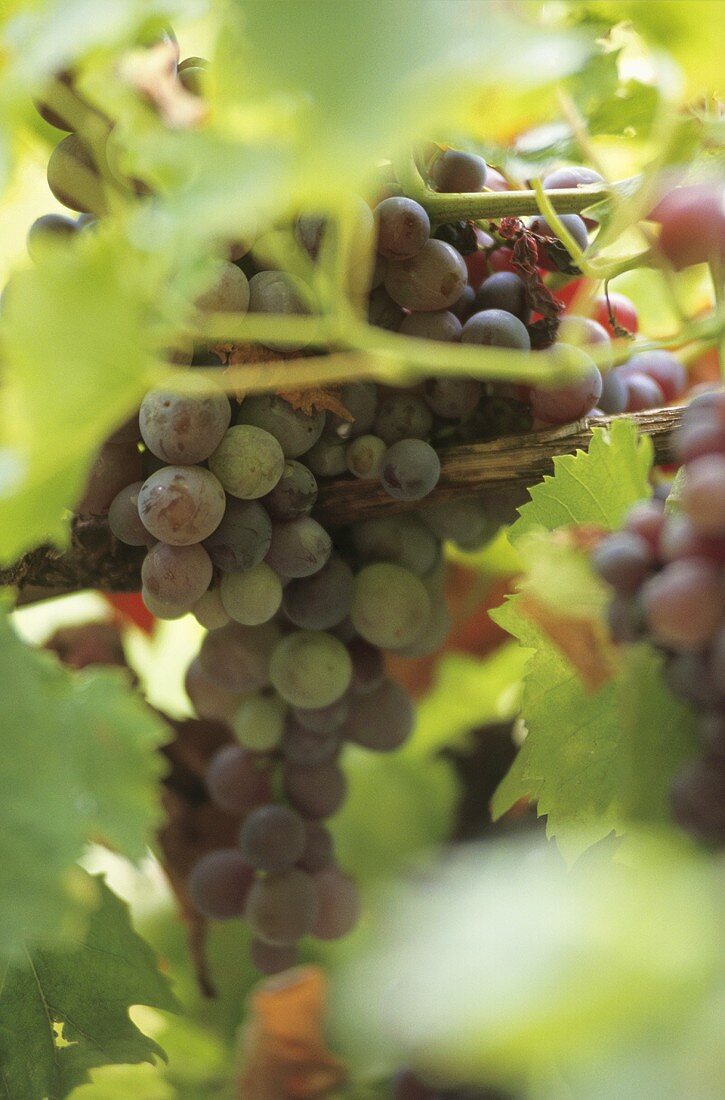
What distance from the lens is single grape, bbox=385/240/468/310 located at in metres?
0.43

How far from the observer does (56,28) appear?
0.28 m

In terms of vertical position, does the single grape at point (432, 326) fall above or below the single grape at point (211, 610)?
above

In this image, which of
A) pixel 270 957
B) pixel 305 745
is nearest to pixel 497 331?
pixel 305 745

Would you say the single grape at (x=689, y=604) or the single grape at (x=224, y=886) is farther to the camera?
the single grape at (x=224, y=886)

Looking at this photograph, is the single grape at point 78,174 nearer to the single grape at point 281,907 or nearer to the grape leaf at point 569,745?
the grape leaf at point 569,745

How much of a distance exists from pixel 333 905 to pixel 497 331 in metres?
0.33

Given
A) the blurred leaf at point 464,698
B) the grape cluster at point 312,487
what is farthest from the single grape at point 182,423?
the blurred leaf at point 464,698

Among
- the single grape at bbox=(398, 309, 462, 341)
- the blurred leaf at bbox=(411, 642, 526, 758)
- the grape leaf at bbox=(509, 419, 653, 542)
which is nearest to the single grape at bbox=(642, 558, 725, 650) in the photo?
the grape leaf at bbox=(509, 419, 653, 542)

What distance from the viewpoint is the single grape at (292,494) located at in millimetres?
434

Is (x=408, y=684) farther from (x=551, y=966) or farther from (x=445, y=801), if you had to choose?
(x=551, y=966)

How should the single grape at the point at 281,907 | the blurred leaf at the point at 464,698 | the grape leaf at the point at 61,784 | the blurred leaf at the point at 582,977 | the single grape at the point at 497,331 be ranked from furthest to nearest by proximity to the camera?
the blurred leaf at the point at 464,698
the single grape at the point at 281,907
the single grape at the point at 497,331
the grape leaf at the point at 61,784
the blurred leaf at the point at 582,977

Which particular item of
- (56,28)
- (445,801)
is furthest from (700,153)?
(445,801)

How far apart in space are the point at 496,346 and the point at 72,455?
211 millimetres

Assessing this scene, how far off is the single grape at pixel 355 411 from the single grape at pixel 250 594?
7cm
